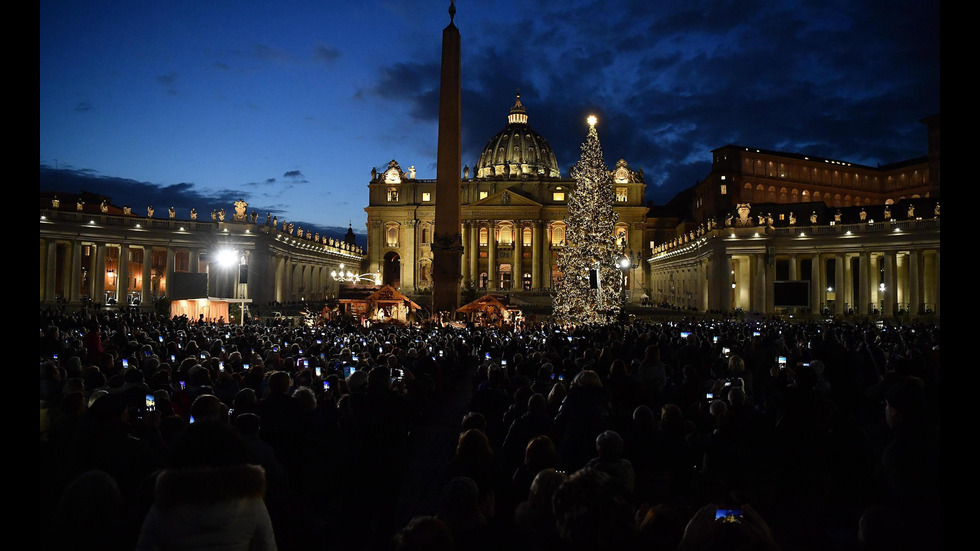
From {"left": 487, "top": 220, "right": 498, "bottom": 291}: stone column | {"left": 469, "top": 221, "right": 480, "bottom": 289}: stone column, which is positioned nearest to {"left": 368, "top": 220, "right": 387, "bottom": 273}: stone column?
{"left": 469, "top": 221, "right": 480, "bottom": 289}: stone column

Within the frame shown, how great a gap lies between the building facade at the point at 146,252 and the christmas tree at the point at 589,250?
2309 cm

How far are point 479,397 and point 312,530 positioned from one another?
309 centimetres

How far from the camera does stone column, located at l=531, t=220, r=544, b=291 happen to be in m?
97.4

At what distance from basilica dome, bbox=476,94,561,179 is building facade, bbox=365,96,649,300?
8.87 meters

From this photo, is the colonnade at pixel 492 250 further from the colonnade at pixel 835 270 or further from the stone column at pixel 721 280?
the stone column at pixel 721 280

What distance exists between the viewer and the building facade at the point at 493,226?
98562 mm

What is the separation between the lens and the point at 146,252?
56.7 meters

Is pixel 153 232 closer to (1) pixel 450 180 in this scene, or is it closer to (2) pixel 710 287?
(1) pixel 450 180

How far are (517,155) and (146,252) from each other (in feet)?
242

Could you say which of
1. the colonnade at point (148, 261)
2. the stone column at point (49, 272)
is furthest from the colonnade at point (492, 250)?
the stone column at point (49, 272)

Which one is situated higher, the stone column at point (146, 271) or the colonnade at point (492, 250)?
the colonnade at point (492, 250)

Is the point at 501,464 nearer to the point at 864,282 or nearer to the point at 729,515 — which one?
the point at 729,515

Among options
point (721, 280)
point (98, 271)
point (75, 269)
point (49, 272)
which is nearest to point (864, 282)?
point (721, 280)

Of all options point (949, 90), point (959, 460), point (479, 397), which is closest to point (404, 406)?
point (479, 397)
